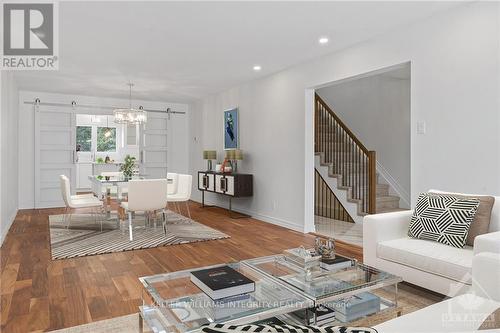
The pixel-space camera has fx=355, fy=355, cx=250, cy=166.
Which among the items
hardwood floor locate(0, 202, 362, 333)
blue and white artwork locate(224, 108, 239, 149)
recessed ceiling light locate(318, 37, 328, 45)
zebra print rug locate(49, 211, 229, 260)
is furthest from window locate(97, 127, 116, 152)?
recessed ceiling light locate(318, 37, 328, 45)

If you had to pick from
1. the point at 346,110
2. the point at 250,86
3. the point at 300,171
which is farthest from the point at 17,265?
the point at 346,110

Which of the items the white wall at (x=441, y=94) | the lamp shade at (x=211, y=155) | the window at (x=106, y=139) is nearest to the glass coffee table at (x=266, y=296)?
the white wall at (x=441, y=94)

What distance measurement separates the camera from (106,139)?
1177 centimetres

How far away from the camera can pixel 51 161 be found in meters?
7.68

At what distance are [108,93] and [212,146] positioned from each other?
2.45 meters

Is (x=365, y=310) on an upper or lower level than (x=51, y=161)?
lower

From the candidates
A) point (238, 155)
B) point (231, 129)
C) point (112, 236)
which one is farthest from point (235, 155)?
point (112, 236)

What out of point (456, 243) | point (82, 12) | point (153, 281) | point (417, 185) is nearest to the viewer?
point (153, 281)

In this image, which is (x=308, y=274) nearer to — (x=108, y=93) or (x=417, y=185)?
(x=417, y=185)

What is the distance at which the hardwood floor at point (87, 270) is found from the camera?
247cm

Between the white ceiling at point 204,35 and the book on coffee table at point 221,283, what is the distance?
2377 millimetres

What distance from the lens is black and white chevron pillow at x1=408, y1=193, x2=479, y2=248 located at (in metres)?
2.68

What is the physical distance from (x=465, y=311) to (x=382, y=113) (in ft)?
20.8

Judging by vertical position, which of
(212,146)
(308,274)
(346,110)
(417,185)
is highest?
(346,110)
